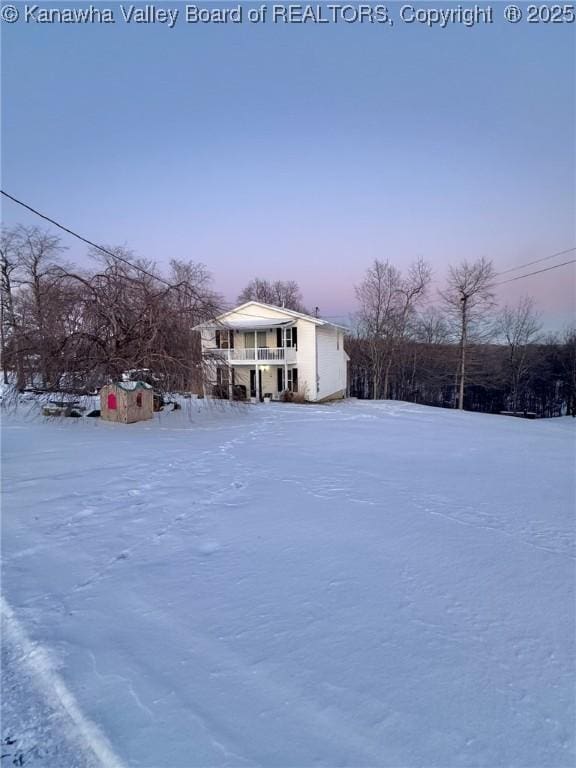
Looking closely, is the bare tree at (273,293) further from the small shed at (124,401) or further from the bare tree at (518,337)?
the small shed at (124,401)

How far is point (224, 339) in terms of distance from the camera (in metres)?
23.3

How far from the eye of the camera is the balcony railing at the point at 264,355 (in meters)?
21.5

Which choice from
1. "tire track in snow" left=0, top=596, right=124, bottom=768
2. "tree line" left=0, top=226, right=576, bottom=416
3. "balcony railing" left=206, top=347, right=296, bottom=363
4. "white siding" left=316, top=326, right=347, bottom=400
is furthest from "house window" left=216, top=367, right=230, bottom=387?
"tire track in snow" left=0, top=596, right=124, bottom=768

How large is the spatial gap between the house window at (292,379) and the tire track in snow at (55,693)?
1979cm

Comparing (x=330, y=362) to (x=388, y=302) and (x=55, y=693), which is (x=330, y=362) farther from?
(x=55, y=693)

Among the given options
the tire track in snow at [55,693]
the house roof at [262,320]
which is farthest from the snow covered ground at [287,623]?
the house roof at [262,320]

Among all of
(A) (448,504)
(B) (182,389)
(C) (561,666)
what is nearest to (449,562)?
(C) (561,666)

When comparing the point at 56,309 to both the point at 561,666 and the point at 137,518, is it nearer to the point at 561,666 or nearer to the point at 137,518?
the point at 137,518

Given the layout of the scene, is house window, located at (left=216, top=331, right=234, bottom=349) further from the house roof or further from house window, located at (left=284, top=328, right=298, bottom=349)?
house window, located at (left=284, top=328, right=298, bottom=349)

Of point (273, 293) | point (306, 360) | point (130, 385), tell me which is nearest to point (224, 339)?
point (306, 360)

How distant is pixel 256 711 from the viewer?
1.76 m

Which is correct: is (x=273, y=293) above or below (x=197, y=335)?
above

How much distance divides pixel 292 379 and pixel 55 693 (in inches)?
807

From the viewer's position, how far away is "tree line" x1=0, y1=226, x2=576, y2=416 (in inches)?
444
